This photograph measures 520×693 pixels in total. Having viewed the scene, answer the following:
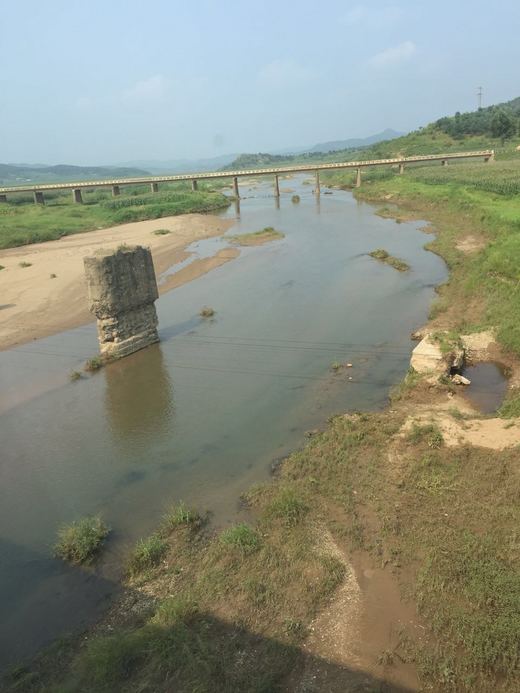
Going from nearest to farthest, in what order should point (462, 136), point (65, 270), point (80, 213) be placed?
point (65, 270) < point (80, 213) < point (462, 136)

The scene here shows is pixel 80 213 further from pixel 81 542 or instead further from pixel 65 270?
pixel 81 542

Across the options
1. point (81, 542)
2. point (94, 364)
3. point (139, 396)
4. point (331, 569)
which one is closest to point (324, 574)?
point (331, 569)

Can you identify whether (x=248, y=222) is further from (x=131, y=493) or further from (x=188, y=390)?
(x=131, y=493)

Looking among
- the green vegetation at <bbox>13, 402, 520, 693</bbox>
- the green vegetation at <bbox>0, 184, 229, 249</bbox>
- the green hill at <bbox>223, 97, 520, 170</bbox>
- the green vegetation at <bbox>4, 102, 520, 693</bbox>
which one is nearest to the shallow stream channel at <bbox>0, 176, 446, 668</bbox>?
the green vegetation at <bbox>4, 102, 520, 693</bbox>

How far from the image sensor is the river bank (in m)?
7.04

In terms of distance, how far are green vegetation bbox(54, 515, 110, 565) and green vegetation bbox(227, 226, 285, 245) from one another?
127ft

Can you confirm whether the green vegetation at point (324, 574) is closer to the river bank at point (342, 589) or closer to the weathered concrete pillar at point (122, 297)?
the river bank at point (342, 589)

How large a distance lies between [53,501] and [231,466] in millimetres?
4799

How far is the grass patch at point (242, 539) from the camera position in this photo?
9672 mm

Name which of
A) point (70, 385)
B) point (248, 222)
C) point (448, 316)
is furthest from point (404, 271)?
point (248, 222)

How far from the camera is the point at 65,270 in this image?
119 ft

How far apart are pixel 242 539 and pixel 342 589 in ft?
7.44

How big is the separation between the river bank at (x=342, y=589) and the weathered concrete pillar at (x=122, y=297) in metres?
11.5

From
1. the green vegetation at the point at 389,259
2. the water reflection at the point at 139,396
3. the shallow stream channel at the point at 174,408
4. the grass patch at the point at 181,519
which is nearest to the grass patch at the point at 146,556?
the shallow stream channel at the point at 174,408
